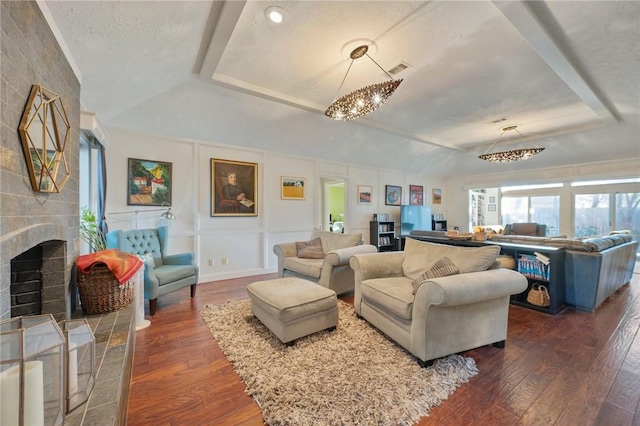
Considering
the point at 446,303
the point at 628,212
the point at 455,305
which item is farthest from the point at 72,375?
the point at 628,212

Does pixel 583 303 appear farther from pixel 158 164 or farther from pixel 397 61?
pixel 158 164

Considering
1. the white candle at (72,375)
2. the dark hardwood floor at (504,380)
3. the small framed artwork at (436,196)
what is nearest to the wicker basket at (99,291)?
the dark hardwood floor at (504,380)

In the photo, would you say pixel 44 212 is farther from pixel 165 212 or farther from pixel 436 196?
pixel 436 196

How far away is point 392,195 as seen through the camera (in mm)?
6953

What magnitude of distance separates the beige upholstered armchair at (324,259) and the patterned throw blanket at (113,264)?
1.88 m

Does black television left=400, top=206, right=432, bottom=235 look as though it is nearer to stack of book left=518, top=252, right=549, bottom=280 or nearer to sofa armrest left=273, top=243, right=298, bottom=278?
stack of book left=518, top=252, right=549, bottom=280

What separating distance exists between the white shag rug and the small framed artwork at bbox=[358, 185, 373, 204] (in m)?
4.09

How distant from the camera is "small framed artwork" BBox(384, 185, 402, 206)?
22.4ft

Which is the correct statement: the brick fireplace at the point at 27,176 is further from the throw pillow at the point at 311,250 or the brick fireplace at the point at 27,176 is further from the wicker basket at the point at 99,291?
the throw pillow at the point at 311,250

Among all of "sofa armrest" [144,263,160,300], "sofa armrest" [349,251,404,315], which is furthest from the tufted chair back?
"sofa armrest" [349,251,404,315]

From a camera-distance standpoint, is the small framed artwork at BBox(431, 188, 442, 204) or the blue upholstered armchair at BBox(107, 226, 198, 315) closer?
the blue upholstered armchair at BBox(107, 226, 198, 315)

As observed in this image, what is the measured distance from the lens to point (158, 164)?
12.5ft

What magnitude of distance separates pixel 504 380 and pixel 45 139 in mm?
3284

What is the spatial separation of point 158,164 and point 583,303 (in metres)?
5.88
